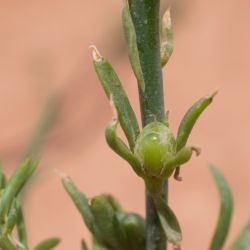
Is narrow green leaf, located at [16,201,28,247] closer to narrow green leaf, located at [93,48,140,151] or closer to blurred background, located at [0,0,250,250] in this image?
narrow green leaf, located at [93,48,140,151]

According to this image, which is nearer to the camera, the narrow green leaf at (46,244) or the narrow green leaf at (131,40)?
the narrow green leaf at (131,40)

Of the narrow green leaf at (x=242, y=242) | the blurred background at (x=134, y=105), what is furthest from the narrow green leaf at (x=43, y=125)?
the blurred background at (x=134, y=105)

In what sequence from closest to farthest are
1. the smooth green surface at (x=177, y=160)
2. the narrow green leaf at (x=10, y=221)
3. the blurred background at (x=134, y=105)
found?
the smooth green surface at (x=177, y=160)
the narrow green leaf at (x=10, y=221)
the blurred background at (x=134, y=105)

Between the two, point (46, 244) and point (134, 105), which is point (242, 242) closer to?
point (46, 244)

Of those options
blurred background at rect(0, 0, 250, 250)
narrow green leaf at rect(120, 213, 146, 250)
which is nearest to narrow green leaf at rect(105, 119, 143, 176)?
narrow green leaf at rect(120, 213, 146, 250)

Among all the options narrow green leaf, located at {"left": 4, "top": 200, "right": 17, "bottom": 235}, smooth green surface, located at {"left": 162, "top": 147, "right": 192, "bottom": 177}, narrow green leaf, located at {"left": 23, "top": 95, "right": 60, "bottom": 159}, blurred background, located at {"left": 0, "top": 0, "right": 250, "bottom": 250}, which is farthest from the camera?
blurred background, located at {"left": 0, "top": 0, "right": 250, "bottom": 250}

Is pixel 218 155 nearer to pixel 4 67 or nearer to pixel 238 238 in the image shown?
pixel 4 67

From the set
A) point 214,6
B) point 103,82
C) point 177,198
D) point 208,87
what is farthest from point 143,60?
point 214,6

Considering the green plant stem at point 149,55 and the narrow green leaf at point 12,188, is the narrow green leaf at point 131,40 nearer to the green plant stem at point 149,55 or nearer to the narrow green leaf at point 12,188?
the green plant stem at point 149,55
